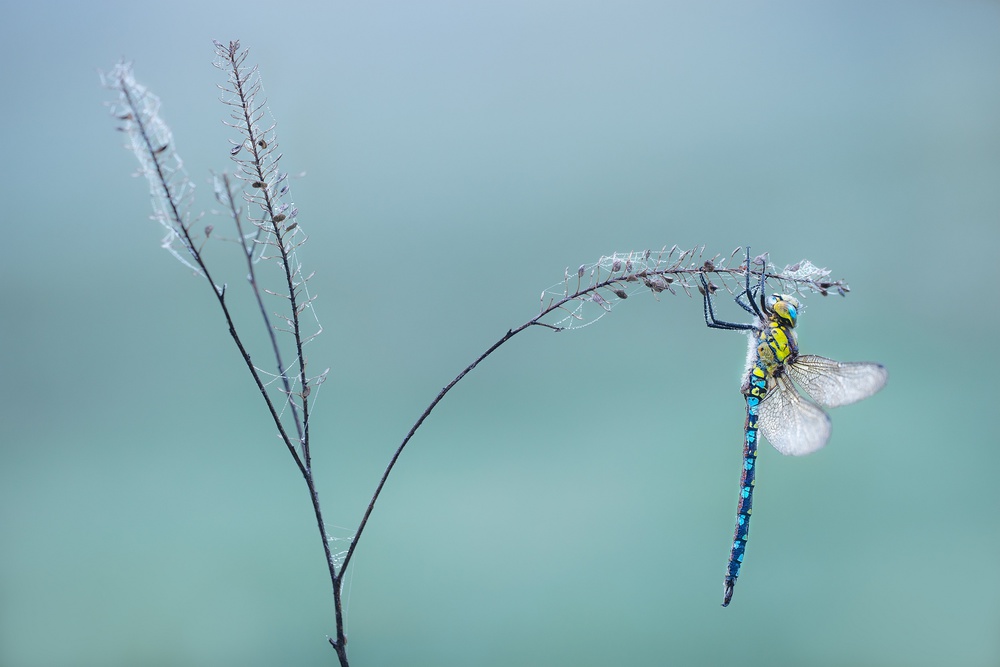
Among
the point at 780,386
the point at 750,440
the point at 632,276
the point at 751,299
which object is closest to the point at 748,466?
the point at 750,440

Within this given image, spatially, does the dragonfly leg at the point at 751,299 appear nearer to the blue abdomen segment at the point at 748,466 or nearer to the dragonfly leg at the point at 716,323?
the dragonfly leg at the point at 716,323

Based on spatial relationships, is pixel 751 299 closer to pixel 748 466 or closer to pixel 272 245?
pixel 748 466

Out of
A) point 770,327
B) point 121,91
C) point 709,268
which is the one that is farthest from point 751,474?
point 121,91

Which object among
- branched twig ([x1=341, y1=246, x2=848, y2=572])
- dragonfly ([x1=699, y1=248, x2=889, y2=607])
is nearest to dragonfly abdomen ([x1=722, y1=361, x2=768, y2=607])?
dragonfly ([x1=699, y1=248, x2=889, y2=607])

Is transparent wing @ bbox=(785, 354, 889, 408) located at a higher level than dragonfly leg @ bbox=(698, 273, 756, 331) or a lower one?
lower

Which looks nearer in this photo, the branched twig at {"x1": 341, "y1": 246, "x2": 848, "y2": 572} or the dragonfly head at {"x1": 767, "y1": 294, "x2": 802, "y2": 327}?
the branched twig at {"x1": 341, "y1": 246, "x2": 848, "y2": 572}

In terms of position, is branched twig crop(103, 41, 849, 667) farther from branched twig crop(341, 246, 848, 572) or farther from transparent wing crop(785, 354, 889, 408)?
transparent wing crop(785, 354, 889, 408)

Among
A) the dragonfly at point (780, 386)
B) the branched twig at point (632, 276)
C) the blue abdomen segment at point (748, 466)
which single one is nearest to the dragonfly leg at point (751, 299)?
the dragonfly at point (780, 386)
